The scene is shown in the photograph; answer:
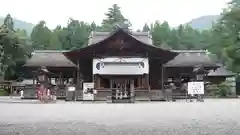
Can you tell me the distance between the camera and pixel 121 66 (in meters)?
24.8

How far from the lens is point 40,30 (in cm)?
5397

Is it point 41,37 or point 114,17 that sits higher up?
point 114,17

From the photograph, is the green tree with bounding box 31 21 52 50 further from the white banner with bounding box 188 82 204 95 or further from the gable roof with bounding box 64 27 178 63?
the white banner with bounding box 188 82 204 95

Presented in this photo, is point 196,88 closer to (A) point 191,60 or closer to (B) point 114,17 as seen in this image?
(A) point 191,60

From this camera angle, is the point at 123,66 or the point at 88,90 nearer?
the point at 88,90

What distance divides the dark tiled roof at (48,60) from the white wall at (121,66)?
16.1 feet

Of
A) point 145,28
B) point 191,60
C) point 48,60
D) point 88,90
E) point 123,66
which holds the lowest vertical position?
point 88,90

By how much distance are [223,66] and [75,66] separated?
1660cm

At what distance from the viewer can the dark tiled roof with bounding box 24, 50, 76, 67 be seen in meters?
29.1

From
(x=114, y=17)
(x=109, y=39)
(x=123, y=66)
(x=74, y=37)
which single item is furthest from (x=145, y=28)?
(x=123, y=66)

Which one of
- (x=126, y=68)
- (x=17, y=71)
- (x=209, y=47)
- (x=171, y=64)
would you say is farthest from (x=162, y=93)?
(x=209, y=47)

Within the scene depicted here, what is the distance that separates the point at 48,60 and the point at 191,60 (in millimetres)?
12186

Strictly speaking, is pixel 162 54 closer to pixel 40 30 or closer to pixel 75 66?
pixel 75 66

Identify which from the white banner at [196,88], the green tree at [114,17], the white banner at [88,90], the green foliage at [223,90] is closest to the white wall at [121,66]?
the white banner at [88,90]
